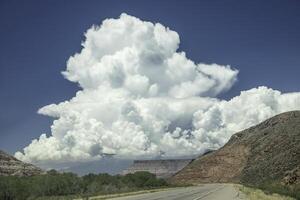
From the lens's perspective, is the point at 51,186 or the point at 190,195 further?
the point at 51,186

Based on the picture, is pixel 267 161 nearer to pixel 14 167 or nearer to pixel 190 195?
pixel 14 167

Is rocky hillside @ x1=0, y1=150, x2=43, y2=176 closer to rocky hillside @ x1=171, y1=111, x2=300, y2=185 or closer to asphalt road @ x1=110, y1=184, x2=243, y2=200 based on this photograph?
rocky hillside @ x1=171, y1=111, x2=300, y2=185

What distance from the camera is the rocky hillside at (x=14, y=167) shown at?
12912cm

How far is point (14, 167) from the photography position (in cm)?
13650

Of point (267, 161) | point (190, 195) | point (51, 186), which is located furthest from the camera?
point (267, 161)

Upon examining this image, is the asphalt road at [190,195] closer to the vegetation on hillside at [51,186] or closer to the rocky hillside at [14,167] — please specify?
the vegetation on hillside at [51,186]

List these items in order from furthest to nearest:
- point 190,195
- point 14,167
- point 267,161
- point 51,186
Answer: point 267,161 < point 14,167 < point 51,186 < point 190,195

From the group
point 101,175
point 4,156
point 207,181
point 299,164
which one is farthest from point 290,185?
A: point 207,181

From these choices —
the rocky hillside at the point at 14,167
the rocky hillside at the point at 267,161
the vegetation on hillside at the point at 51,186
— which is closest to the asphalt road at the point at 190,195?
the vegetation on hillside at the point at 51,186

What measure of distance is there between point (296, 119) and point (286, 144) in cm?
2704

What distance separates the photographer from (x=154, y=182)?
137m

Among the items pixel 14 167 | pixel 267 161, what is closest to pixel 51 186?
pixel 14 167

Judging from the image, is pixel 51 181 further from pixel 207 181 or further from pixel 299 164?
pixel 207 181

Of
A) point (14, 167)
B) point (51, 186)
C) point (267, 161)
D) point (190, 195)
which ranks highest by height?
point (267, 161)
